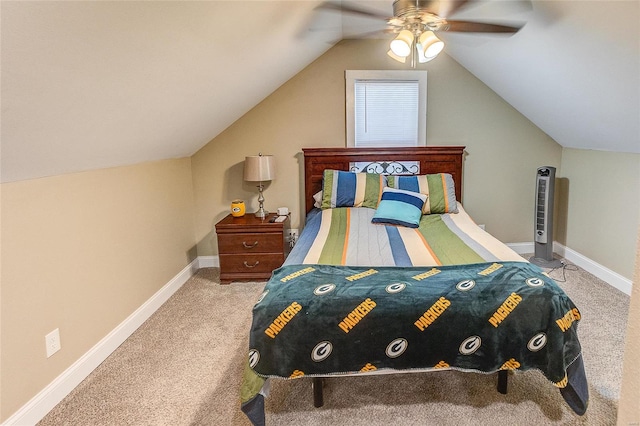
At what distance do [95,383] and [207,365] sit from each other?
63cm

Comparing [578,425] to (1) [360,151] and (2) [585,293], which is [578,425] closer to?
(2) [585,293]

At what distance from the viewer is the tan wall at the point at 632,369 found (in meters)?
0.65

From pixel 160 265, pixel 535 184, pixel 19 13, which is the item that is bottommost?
pixel 160 265

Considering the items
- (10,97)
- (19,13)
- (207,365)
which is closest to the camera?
(19,13)

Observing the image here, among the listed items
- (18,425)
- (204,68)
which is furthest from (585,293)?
(18,425)

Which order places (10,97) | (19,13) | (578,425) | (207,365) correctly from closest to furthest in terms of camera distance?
1. (19,13)
2. (10,97)
3. (578,425)
4. (207,365)

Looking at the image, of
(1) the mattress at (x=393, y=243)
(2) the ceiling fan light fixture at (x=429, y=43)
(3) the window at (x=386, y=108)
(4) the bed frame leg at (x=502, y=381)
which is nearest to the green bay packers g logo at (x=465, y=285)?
(1) the mattress at (x=393, y=243)

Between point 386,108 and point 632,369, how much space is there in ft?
11.9

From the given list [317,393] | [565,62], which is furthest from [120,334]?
[565,62]

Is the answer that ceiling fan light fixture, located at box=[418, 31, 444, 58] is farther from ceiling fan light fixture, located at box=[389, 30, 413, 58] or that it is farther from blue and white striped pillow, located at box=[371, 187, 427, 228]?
blue and white striped pillow, located at box=[371, 187, 427, 228]

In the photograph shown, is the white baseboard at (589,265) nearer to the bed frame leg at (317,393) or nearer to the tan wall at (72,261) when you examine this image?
the bed frame leg at (317,393)

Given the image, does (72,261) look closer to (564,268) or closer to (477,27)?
(477,27)

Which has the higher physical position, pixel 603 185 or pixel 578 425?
pixel 603 185

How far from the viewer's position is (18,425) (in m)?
1.83
